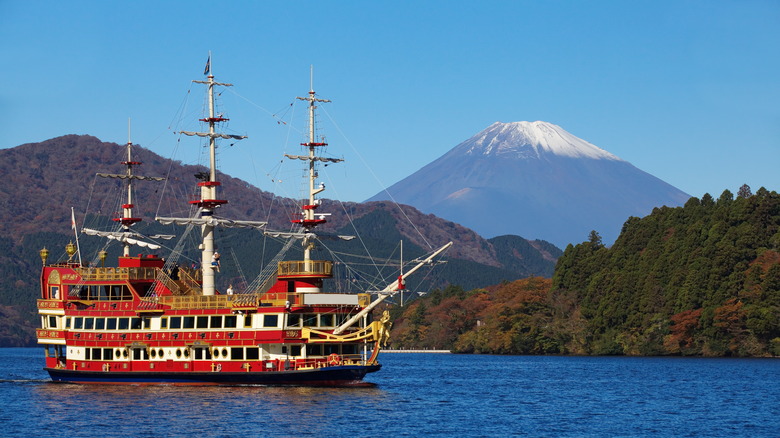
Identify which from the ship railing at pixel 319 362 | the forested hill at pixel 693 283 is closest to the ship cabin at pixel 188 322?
the ship railing at pixel 319 362

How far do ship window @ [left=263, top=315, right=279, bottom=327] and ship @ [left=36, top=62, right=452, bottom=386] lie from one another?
5cm

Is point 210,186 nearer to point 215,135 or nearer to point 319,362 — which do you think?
point 215,135

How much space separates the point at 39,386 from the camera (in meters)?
69.6

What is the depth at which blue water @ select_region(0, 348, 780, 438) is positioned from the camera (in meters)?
47.2

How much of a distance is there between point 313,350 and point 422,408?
328 inches

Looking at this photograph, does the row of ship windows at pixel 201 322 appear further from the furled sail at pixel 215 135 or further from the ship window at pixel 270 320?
the furled sail at pixel 215 135

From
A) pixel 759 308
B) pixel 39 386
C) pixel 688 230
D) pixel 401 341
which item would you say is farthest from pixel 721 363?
pixel 401 341

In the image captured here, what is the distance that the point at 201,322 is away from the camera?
205 feet

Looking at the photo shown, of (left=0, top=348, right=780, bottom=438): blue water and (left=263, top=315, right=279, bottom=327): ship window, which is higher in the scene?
(left=263, top=315, right=279, bottom=327): ship window

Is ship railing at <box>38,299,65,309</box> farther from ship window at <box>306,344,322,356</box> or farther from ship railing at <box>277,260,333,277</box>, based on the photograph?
ship window at <box>306,344,322,356</box>

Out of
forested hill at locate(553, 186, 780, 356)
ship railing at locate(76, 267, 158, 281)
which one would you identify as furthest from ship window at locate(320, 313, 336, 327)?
forested hill at locate(553, 186, 780, 356)

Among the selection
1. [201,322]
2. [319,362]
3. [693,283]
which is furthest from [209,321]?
[693,283]

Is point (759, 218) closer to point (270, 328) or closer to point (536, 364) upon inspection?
point (536, 364)

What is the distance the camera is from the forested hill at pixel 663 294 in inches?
3930
